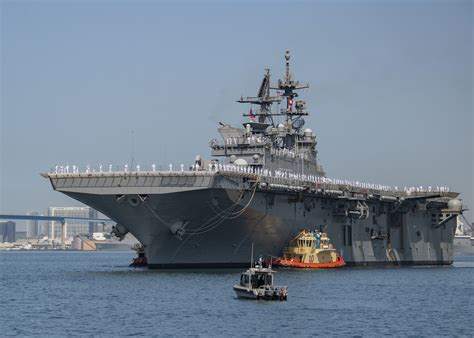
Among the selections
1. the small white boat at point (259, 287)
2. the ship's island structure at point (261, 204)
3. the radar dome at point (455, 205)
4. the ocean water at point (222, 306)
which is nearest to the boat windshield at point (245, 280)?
the small white boat at point (259, 287)

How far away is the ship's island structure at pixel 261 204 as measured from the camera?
4731cm

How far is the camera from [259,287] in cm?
3844

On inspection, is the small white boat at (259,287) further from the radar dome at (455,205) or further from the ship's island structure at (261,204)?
the radar dome at (455,205)

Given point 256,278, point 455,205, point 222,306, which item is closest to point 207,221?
point 256,278

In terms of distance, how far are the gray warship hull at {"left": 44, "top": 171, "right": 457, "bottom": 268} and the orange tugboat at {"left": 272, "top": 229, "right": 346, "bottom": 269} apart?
0.50 m

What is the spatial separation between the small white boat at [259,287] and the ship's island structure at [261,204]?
27.9ft

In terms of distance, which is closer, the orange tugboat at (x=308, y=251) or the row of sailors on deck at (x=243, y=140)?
the orange tugboat at (x=308, y=251)

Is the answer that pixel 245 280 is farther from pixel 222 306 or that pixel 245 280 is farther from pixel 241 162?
pixel 241 162

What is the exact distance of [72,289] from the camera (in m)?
43.9

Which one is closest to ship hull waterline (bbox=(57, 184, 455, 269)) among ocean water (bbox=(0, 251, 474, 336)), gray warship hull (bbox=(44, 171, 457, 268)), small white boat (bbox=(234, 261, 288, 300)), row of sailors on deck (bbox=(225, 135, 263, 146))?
gray warship hull (bbox=(44, 171, 457, 268))

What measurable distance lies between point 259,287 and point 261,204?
13.1 m

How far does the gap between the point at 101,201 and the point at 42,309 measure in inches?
513

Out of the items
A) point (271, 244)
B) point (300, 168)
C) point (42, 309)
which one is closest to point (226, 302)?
point (42, 309)

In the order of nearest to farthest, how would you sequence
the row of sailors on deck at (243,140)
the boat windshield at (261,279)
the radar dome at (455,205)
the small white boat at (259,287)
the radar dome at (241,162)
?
1. the small white boat at (259,287)
2. the boat windshield at (261,279)
3. the radar dome at (241,162)
4. the row of sailors on deck at (243,140)
5. the radar dome at (455,205)
